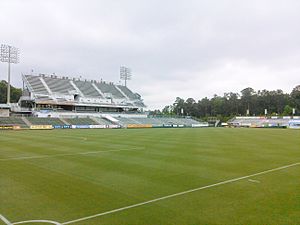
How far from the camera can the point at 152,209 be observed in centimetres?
675

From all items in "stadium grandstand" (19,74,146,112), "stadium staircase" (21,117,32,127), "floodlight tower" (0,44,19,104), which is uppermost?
"floodlight tower" (0,44,19,104)

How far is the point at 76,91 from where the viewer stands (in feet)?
294

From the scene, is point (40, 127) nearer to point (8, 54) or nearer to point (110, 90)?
point (8, 54)

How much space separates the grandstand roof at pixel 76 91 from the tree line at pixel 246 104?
19.8 metres

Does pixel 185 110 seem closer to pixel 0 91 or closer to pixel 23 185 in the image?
pixel 0 91

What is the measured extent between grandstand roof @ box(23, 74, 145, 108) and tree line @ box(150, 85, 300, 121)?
19.8 meters

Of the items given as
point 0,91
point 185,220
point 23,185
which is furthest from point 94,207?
point 0,91

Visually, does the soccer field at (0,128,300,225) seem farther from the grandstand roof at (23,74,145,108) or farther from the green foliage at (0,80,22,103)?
the green foliage at (0,80,22,103)

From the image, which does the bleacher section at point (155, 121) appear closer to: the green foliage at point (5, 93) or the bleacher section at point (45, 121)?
the bleacher section at point (45, 121)

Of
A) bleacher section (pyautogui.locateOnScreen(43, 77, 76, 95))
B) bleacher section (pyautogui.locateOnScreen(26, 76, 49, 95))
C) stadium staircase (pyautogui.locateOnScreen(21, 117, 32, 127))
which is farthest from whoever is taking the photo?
bleacher section (pyautogui.locateOnScreen(43, 77, 76, 95))

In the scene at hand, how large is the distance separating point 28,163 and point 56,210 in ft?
26.0

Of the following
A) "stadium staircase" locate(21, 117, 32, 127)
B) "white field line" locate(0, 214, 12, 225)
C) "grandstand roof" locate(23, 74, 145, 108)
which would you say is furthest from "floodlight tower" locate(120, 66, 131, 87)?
"white field line" locate(0, 214, 12, 225)

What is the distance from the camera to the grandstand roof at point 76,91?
80.3 metres

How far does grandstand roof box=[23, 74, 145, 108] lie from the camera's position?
263 feet
